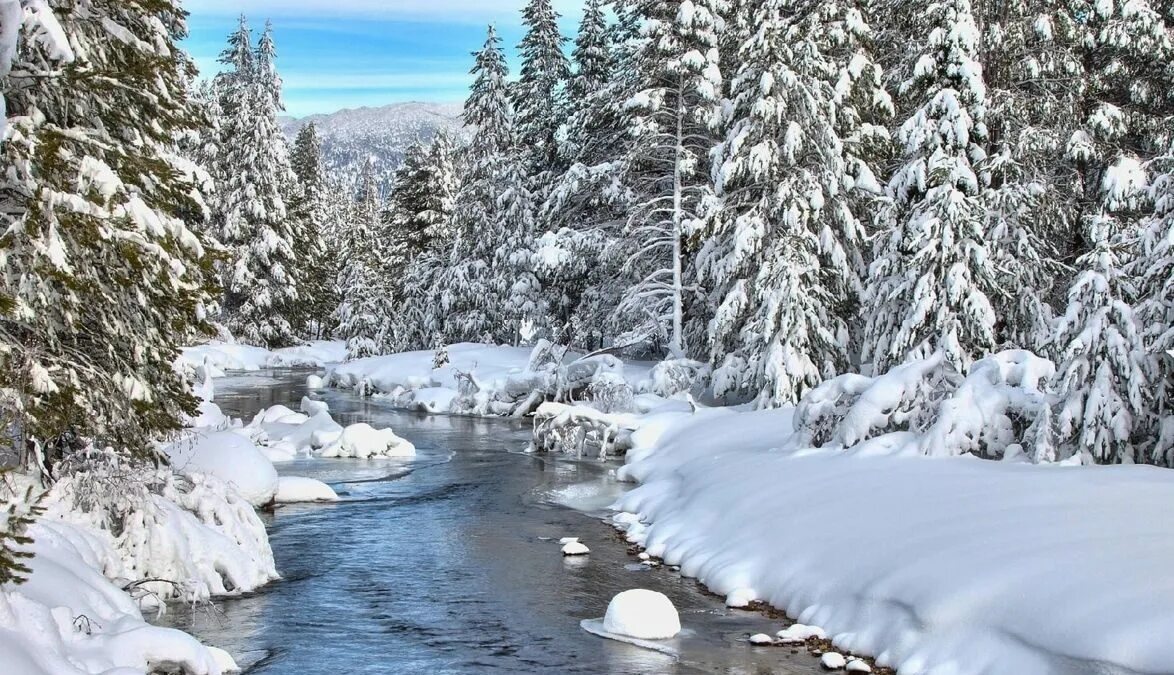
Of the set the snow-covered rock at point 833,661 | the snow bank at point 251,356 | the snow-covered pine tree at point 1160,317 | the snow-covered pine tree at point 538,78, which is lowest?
the snow-covered rock at point 833,661

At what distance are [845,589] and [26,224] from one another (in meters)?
8.85

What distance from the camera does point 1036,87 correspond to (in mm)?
25297

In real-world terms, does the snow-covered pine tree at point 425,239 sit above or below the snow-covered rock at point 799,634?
above

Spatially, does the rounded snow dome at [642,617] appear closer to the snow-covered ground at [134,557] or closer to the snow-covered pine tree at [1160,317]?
the snow-covered ground at [134,557]

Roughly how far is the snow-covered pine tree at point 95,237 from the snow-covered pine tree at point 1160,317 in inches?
452

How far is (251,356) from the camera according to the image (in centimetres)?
5662

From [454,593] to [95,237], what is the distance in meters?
6.31

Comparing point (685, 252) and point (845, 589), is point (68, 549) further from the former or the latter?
point (685, 252)

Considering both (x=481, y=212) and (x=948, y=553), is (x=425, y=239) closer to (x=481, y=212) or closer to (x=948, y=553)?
(x=481, y=212)

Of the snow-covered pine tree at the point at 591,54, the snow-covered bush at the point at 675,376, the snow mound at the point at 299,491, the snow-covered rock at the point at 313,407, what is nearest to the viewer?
the snow mound at the point at 299,491

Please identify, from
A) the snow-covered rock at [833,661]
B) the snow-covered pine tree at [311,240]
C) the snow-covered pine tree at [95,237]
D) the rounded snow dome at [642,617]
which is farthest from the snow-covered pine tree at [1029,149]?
the snow-covered pine tree at [311,240]

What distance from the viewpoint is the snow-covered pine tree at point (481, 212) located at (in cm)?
4766

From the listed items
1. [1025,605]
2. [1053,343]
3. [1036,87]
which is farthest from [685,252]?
[1025,605]

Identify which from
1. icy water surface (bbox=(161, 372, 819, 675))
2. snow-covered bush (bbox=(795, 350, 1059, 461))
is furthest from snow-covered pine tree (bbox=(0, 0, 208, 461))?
snow-covered bush (bbox=(795, 350, 1059, 461))
